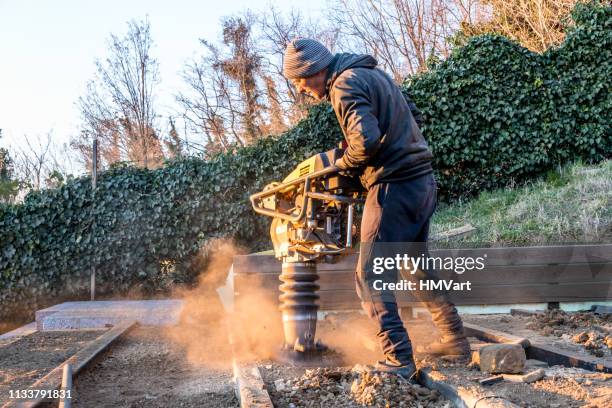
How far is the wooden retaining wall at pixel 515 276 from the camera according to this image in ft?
18.4

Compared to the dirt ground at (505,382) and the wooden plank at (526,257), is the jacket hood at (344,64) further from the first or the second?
the wooden plank at (526,257)

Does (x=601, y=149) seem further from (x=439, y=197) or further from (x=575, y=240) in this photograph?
(x=575, y=240)

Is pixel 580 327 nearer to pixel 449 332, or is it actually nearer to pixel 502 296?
pixel 502 296

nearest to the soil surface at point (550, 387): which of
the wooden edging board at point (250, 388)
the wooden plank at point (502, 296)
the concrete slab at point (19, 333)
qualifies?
the wooden edging board at point (250, 388)

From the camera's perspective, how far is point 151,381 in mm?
4023

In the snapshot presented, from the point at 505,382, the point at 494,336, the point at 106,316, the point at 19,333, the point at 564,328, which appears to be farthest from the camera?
the point at 19,333

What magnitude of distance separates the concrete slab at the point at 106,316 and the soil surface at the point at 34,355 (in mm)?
627

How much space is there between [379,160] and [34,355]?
3621 millimetres

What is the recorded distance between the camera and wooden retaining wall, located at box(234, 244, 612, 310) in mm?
5594

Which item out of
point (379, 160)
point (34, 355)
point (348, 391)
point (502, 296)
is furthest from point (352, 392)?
point (34, 355)

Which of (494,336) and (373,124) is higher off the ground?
(373,124)

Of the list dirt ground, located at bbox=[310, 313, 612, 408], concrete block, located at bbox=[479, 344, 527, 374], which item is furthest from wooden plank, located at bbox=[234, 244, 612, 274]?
concrete block, located at bbox=[479, 344, 527, 374]

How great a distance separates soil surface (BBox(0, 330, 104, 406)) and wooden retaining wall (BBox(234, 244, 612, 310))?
1734 mm

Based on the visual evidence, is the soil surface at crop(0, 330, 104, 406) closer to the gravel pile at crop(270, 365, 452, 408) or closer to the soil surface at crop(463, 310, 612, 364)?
the gravel pile at crop(270, 365, 452, 408)
